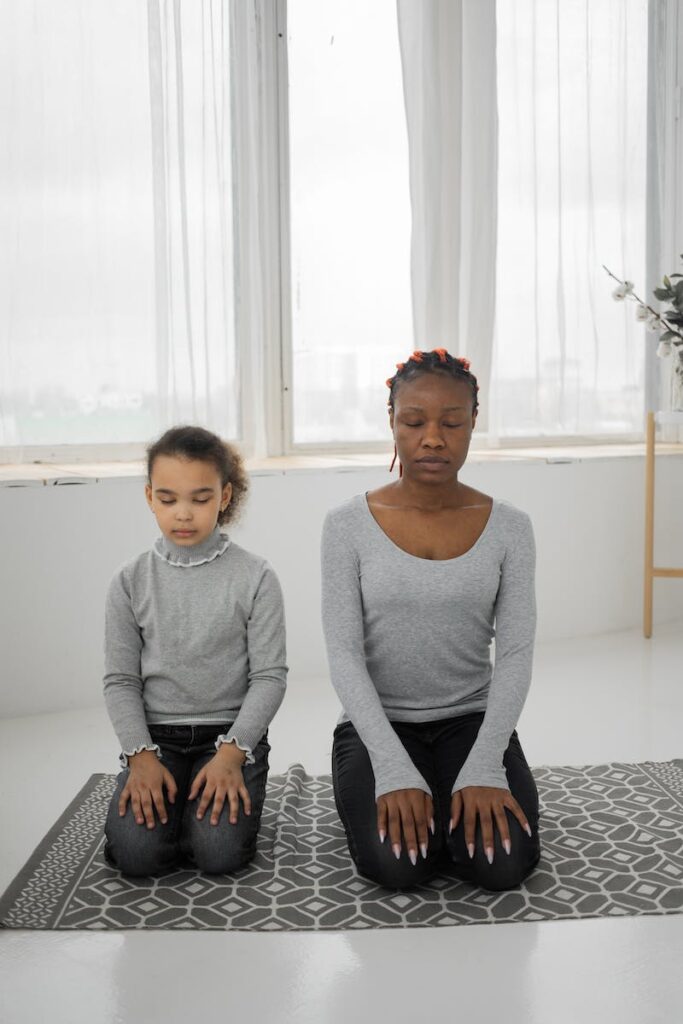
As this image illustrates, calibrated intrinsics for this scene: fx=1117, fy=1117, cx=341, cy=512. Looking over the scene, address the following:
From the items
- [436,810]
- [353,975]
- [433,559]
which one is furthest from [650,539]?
[353,975]

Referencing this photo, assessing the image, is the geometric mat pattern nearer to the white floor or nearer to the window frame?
the white floor

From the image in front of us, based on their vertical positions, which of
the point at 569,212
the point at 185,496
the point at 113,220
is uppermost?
the point at 569,212

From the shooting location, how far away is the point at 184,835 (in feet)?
5.81

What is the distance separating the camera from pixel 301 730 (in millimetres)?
2578

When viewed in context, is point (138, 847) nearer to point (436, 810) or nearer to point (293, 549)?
point (436, 810)

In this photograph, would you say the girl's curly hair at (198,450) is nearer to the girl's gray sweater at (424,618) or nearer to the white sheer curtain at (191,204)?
the girl's gray sweater at (424,618)

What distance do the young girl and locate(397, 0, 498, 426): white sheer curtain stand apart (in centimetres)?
181

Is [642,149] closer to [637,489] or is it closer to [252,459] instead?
[637,489]

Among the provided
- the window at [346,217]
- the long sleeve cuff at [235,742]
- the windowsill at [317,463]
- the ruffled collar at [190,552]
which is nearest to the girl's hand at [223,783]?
the long sleeve cuff at [235,742]

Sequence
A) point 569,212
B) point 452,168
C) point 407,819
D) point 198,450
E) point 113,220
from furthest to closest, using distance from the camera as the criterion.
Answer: point 569,212
point 452,168
point 113,220
point 198,450
point 407,819

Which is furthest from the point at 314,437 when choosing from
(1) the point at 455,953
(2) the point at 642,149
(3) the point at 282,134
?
(1) the point at 455,953

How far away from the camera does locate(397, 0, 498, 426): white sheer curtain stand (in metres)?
3.47

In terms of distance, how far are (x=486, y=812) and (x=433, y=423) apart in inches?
23.5

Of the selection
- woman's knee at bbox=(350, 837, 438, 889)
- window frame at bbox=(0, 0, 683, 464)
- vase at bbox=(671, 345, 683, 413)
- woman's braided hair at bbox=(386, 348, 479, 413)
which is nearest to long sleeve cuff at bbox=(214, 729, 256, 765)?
woman's knee at bbox=(350, 837, 438, 889)
